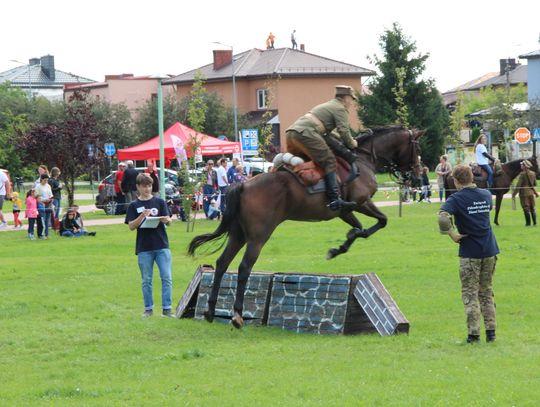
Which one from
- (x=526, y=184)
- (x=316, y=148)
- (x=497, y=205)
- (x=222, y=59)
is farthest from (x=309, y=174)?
(x=222, y=59)

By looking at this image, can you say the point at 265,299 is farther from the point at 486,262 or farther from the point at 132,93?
the point at 132,93

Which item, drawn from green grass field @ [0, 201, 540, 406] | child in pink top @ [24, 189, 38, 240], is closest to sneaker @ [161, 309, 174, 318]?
green grass field @ [0, 201, 540, 406]

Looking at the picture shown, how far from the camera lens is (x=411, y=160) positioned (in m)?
16.5

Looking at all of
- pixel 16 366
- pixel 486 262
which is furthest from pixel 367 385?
pixel 16 366

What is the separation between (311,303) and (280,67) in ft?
253

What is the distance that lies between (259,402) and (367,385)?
3.73 feet

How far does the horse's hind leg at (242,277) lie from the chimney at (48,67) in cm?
12715

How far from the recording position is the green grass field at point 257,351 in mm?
9453

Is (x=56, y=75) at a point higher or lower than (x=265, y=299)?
higher

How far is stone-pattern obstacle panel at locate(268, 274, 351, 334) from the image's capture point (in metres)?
13.0

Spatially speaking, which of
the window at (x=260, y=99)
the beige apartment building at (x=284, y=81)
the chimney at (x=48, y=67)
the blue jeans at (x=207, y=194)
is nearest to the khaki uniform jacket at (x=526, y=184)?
the blue jeans at (x=207, y=194)

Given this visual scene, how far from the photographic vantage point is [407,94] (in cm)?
6738

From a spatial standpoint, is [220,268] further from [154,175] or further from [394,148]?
[154,175]

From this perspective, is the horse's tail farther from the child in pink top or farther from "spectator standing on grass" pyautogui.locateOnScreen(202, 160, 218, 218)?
"spectator standing on grass" pyautogui.locateOnScreen(202, 160, 218, 218)
